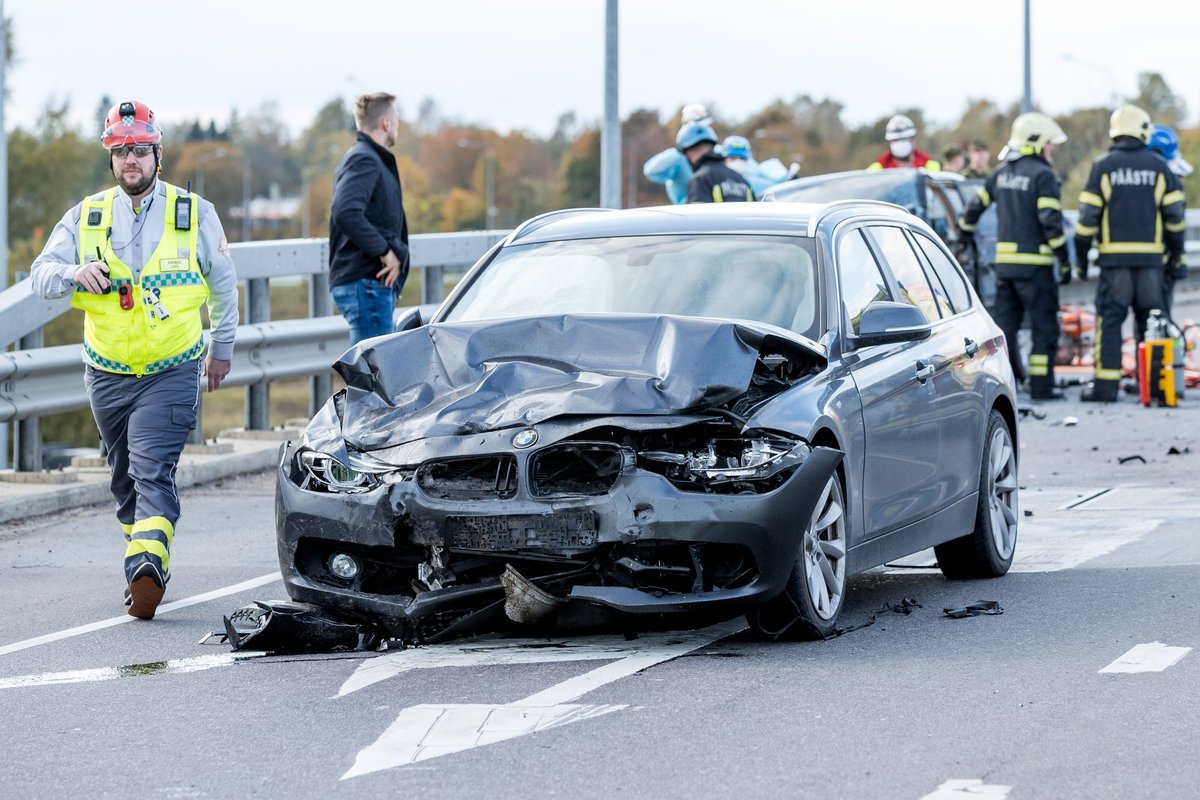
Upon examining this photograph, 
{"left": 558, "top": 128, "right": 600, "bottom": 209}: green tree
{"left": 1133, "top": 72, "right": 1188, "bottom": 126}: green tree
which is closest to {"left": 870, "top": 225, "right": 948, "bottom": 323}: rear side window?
{"left": 1133, "top": 72, "right": 1188, "bottom": 126}: green tree

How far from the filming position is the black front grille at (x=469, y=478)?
274 inches

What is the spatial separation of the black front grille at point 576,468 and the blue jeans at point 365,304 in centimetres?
553

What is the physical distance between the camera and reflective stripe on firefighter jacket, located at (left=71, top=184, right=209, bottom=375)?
27.9 ft

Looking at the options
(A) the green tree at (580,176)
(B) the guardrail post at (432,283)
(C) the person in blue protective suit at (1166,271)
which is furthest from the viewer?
(A) the green tree at (580,176)

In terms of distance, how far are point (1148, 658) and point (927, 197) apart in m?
12.8

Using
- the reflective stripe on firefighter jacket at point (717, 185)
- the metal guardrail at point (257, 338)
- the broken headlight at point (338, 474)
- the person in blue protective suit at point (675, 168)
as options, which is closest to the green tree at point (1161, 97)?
the person in blue protective suit at point (675, 168)

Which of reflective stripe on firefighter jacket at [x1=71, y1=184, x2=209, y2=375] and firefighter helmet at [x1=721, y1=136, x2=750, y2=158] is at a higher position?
firefighter helmet at [x1=721, y1=136, x2=750, y2=158]

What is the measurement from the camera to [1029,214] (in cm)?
1778

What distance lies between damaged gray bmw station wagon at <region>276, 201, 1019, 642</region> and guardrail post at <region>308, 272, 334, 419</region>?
6667mm

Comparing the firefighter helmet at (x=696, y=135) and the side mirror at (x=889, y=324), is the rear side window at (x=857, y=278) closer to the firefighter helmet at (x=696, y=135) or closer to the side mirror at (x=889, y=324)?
the side mirror at (x=889, y=324)

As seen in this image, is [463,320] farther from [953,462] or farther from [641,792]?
[641,792]

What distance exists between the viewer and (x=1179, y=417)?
55.1ft

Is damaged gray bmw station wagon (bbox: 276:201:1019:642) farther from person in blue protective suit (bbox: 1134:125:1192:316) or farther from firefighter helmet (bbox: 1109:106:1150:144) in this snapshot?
person in blue protective suit (bbox: 1134:125:1192:316)

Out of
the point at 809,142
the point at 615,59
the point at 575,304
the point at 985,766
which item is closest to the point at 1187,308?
the point at 615,59
